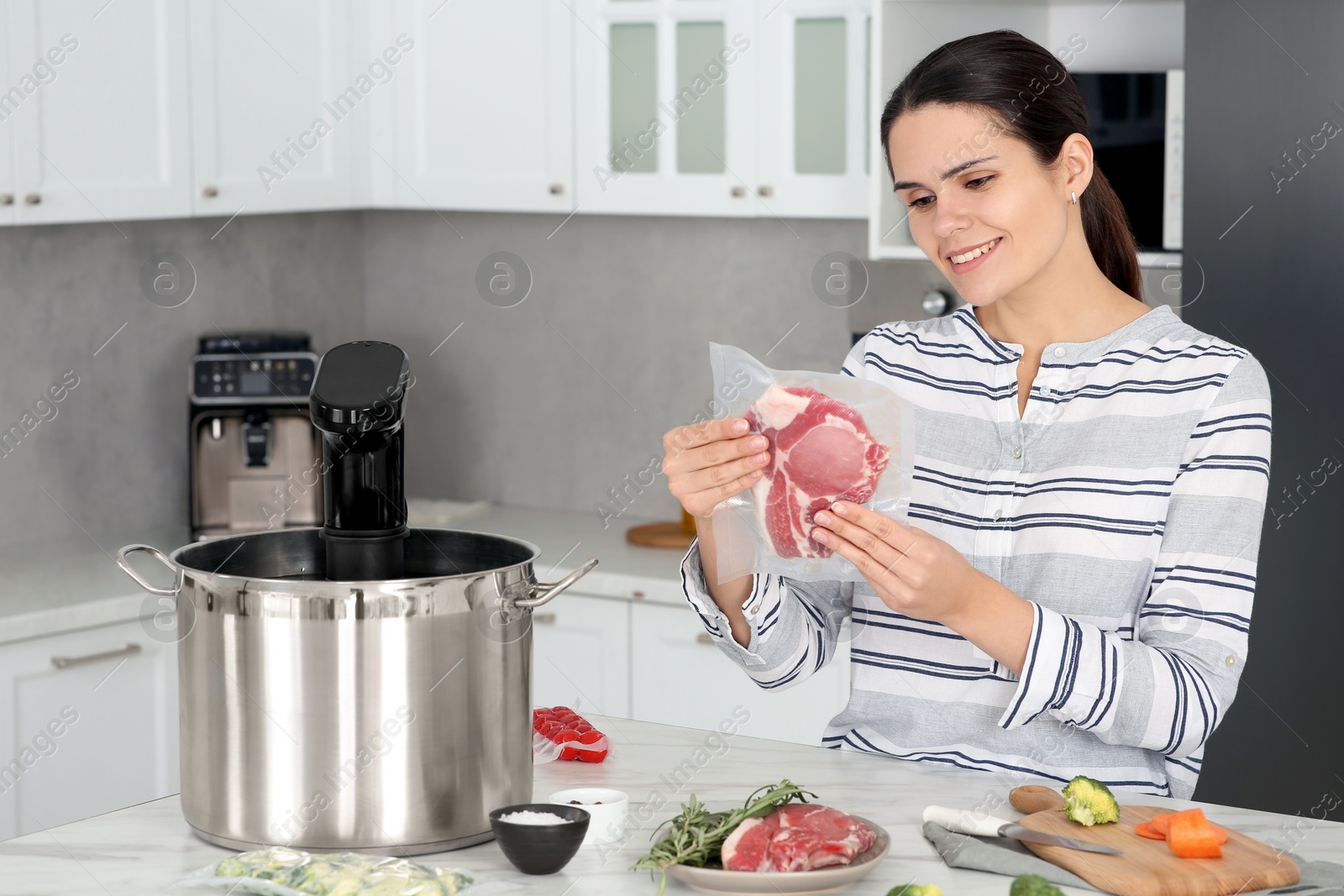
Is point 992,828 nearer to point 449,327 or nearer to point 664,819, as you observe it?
point 664,819

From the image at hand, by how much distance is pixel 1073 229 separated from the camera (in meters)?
1.52

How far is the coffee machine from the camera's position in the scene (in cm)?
306

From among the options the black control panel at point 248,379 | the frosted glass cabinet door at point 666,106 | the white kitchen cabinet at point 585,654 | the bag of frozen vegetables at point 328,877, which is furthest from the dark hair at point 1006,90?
the black control panel at point 248,379

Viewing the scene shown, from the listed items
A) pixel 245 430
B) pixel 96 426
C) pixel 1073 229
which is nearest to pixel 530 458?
pixel 245 430

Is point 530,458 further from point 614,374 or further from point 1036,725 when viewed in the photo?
point 1036,725

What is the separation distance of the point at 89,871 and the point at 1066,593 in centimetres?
89

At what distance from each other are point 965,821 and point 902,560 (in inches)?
8.4

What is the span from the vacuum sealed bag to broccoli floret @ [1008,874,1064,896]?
1.22 feet

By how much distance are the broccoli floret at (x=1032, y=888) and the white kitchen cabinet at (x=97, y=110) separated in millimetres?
2211

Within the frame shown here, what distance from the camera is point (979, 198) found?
1.43 metres

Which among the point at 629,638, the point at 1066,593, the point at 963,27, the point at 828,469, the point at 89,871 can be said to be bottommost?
the point at 629,638

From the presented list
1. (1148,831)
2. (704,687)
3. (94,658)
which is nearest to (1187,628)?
(1148,831)

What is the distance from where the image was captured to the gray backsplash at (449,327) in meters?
3.03

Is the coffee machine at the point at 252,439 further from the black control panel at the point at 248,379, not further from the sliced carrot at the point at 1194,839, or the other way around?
the sliced carrot at the point at 1194,839
